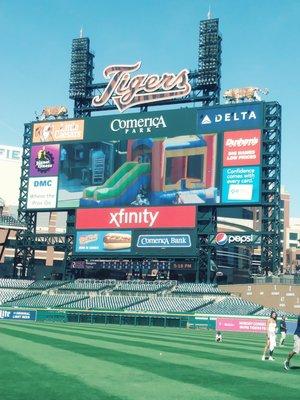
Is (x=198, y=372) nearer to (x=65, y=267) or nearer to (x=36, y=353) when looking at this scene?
(x=36, y=353)

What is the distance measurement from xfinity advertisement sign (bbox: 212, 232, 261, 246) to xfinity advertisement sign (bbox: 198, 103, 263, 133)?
11.4 metres

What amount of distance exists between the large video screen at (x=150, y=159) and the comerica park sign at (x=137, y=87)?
2233 mm

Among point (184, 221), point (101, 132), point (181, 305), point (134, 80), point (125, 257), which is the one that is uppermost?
point (134, 80)

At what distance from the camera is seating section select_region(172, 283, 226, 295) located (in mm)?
62831

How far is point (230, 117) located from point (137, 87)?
13030mm

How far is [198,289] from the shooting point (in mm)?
63562

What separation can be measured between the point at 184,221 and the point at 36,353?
45.3 meters

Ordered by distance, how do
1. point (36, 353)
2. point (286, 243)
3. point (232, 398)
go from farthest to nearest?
point (286, 243) → point (36, 353) → point (232, 398)

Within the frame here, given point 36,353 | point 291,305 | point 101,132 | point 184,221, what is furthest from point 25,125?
point 36,353

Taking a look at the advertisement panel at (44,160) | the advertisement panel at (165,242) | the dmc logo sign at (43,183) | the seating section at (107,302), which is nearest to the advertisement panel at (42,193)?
the dmc logo sign at (43,183)

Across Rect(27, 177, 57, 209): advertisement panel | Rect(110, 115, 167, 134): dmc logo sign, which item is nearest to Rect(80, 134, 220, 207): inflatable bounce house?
Rect(110, 115, 167, 134): dmc logo sign

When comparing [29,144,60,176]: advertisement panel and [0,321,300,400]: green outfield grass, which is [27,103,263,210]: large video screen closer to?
[29,144,60,176]: advertisement panel

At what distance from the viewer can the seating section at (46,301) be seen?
66.6 metres

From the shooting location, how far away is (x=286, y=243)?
475ft
